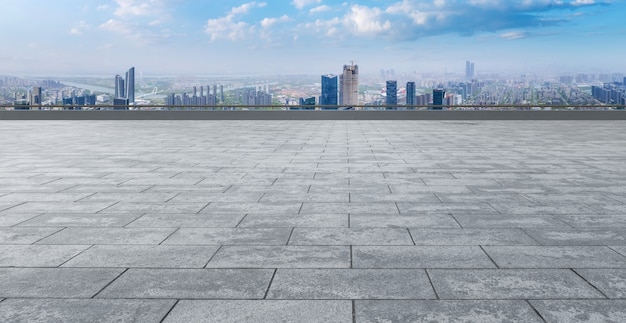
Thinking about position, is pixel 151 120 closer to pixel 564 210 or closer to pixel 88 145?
pixel 88 145

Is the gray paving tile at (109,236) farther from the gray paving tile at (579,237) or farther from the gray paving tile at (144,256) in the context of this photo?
the gray paving tile at (579,237)

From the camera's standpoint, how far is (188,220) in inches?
265

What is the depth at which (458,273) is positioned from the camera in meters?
4.63

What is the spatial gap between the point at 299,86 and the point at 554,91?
676 inches

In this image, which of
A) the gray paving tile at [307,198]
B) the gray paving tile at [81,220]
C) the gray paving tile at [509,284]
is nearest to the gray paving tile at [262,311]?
the gray paving tile at [509,284]

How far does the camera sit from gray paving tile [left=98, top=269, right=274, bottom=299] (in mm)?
4141

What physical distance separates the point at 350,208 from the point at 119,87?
33579 mm

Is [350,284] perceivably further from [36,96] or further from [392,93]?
[36,96]

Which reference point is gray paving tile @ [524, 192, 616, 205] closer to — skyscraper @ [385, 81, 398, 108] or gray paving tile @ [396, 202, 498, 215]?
gray paving tile @ [396, 202, 498, 215]

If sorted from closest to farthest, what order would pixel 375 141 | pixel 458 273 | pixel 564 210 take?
pixel 458 273 < pixel 564 210 < pixel 375 141

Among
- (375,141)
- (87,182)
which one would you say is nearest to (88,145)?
(87,182)

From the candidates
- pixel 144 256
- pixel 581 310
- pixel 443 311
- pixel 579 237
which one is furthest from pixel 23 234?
pixel 579 237

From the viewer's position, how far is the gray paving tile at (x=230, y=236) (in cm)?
566

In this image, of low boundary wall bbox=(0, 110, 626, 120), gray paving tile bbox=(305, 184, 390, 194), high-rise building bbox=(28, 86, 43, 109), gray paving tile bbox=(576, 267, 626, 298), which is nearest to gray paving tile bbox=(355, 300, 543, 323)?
gray paving tile bbox=(576, 267, 626, 298)
